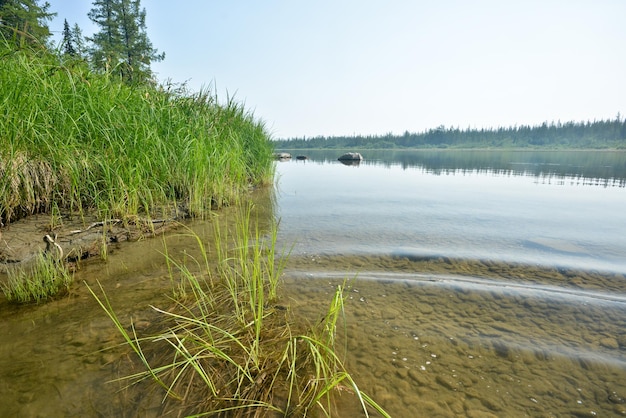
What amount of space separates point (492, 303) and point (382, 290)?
83cm

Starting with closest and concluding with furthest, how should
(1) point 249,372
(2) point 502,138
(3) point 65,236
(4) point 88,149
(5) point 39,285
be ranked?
(1) point 249,372 < (5) point 39,285 < (3) point 65,236 < (4) point 88,149 < (2) point 502,138

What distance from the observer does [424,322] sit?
198 cm

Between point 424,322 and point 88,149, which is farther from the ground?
point 88,149

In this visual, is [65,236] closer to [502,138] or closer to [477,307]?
[477,307]

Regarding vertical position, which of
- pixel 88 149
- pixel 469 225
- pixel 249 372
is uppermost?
pixel 88 149

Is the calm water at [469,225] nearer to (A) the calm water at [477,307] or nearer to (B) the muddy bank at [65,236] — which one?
(A) the calm water at [477,307]

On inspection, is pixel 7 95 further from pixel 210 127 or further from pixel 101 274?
pixel 210 127

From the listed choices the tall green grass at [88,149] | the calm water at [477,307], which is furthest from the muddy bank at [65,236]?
the calm water at [477,307]

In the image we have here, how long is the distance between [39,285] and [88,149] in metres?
2.11

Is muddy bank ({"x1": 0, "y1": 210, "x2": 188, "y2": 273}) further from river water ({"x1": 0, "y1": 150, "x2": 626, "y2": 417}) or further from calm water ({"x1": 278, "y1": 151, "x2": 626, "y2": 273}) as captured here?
calm water ({"x1": 278, "y1": 151, "x2": 626, "y2": 273})

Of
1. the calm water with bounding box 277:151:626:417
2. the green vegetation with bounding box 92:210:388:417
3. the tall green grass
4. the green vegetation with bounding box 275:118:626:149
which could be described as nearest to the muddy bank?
the tall green grass

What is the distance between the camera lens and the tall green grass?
3045 millimetres

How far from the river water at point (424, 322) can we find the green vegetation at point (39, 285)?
11 cm

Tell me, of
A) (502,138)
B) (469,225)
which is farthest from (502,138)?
(469,225)
